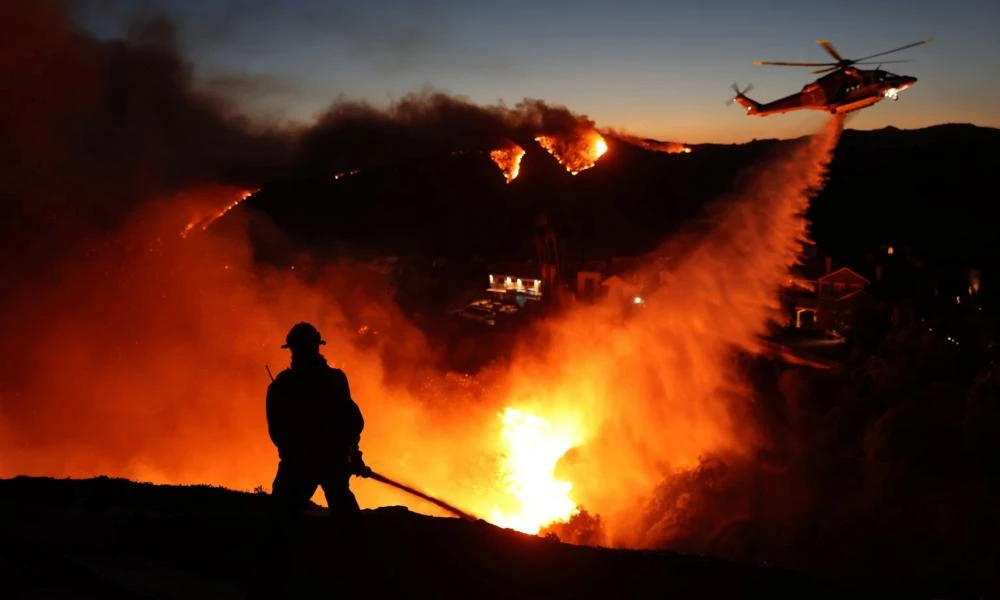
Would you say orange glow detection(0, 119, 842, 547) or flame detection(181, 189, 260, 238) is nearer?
flame detection(181, 189, 260, 238)

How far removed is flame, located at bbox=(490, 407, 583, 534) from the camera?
20.7 meters

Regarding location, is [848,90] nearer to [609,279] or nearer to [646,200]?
[609,279]

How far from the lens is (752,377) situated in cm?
2373

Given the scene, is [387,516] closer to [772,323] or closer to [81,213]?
[81,213]

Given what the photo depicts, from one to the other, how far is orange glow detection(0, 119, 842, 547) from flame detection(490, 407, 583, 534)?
0.24 feet

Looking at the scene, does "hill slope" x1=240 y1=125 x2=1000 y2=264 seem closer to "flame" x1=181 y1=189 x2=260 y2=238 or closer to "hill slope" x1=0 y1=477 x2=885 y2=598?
"flame" x1=181 y1=189 x2=260 y2=238

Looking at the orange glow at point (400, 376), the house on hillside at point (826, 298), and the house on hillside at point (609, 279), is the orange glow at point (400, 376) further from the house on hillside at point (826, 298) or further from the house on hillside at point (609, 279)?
the house on hillside at point (609, 279)

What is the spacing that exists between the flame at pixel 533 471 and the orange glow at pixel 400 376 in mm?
74

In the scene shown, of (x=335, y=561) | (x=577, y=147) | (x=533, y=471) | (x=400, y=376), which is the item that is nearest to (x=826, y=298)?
(x=533, y=471)

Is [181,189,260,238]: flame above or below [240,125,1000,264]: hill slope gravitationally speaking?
below

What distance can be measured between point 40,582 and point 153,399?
14.0 meters

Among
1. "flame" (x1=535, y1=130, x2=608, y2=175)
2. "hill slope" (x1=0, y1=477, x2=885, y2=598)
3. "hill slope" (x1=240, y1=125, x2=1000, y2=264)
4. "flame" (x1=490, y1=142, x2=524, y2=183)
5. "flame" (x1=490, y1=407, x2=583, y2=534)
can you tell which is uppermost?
"hill slope" (x1=240, y1=125, x2=1000, y2=264)

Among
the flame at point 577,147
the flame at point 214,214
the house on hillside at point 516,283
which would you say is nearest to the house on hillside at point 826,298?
the house on hillside at point 516,283

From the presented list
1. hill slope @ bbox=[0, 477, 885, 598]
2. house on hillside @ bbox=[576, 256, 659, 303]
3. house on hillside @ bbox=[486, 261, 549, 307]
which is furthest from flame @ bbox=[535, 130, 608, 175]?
house on hillside @ bbox=[486, 261, 549, 307]
